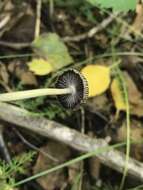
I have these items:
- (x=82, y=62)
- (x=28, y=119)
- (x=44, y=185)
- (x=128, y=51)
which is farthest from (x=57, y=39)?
(x=44, y=185)

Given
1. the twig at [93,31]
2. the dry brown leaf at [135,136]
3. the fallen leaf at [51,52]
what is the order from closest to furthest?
the dry brown leaf at [135,136] → the fallen leaf at [51,52] → the twig at [93,31]

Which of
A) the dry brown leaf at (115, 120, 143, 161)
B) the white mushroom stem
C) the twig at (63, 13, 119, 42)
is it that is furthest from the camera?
the twig at (63, 13, 119, 42)

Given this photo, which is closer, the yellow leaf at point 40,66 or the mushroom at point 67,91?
the mushroom at point 67,91

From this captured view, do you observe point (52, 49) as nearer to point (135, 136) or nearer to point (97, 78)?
point (97, 78)

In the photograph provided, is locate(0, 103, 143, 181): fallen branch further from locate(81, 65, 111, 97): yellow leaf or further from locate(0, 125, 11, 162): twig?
locate(81, 65, 111, 97): yellow leaf

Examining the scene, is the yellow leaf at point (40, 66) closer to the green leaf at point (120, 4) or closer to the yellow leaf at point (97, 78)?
the yellow leaf at point (97, 78)

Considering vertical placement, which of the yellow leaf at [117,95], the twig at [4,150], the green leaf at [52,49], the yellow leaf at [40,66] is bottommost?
the twig at [4,150]

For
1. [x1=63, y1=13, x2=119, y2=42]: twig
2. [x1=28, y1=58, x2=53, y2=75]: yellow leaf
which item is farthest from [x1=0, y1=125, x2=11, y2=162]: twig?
[x1=63, y1=13, x2=119, y2=42]: twig

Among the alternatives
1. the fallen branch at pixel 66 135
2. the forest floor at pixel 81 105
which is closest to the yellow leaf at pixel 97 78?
the forest floor at pixel 81 105
